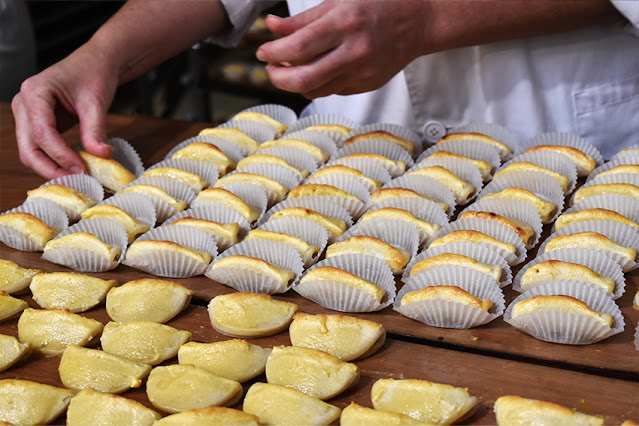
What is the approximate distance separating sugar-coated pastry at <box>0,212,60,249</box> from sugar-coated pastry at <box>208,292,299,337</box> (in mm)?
545

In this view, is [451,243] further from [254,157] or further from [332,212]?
[254,157]

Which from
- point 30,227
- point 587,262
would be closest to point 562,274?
point 587,262

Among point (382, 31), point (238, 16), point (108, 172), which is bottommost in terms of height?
point (108, 172)

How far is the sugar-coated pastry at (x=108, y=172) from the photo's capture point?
1999mm

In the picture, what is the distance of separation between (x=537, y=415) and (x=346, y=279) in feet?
1.55

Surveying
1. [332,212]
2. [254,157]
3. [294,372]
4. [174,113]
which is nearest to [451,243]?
[332,212]

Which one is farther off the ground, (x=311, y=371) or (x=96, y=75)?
(x=96, y=75)

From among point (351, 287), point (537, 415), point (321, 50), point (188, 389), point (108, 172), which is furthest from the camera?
point (108, 172)

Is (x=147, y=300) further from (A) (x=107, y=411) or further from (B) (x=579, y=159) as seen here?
(B) (x=579, y=159)

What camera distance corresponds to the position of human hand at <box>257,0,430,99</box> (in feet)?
5.63

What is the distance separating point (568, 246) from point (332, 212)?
1.84ft

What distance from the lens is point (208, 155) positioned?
2.06 m

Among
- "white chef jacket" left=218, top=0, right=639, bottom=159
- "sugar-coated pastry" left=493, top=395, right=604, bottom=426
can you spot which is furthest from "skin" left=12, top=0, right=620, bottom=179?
"sugar-coated pastry" left=493, top=395, right=604, bottom=426

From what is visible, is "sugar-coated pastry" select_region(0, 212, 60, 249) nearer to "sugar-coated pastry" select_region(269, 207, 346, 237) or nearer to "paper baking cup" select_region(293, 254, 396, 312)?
"sugar-coated pastry" select_region(269, 207, 346, 237)
